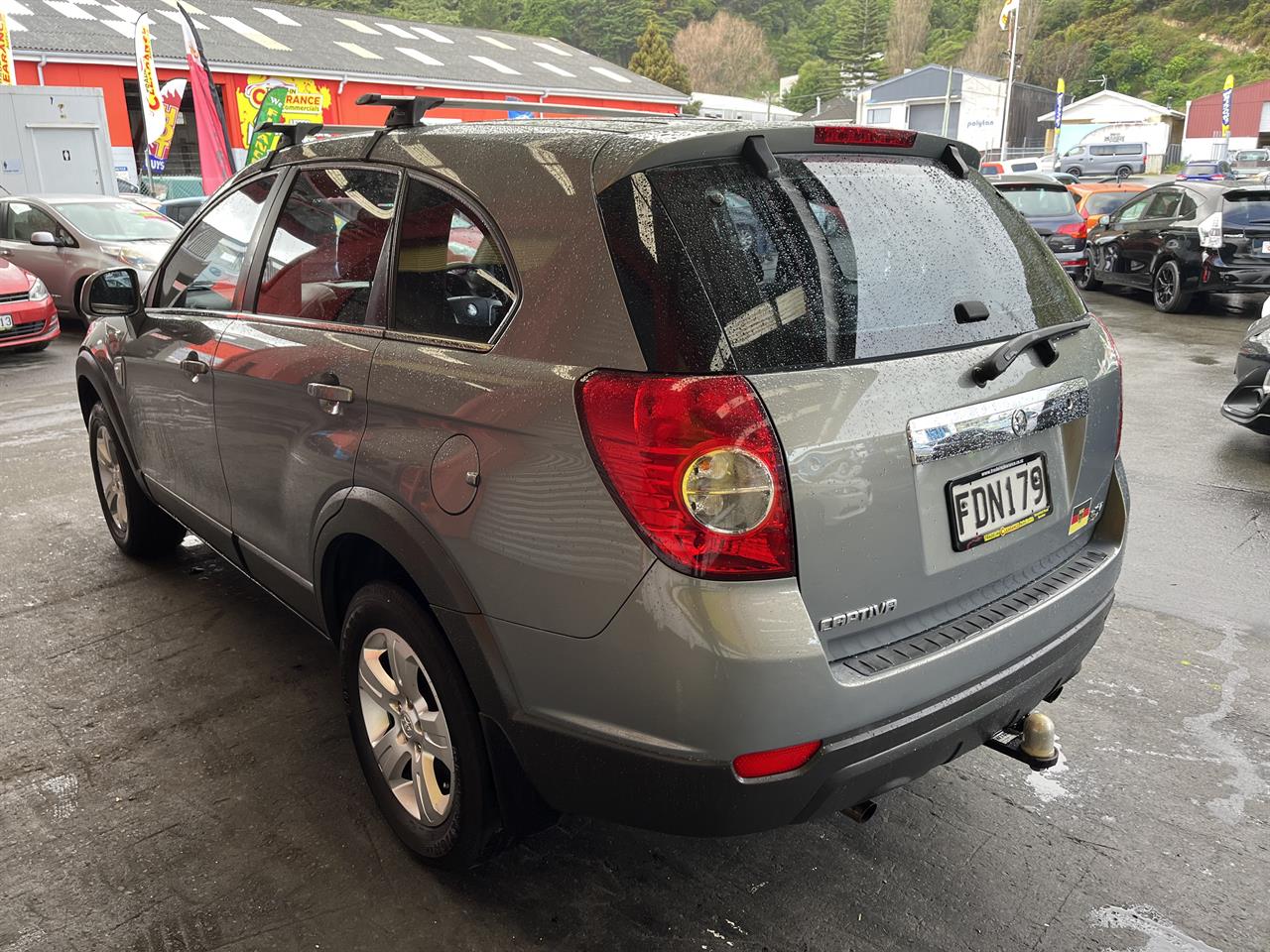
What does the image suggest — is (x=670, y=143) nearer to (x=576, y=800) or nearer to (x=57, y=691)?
(x=576, y=800)

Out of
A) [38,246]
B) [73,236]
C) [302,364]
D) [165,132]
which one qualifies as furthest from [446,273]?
[165,132]

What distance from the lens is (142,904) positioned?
2.49 metres

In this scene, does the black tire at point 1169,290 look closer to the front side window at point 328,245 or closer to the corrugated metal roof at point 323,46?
the front side window at point 328,245

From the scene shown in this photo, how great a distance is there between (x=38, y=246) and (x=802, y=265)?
13.1 meters

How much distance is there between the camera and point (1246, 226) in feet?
37.8

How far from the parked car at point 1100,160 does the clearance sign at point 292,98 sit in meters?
30.9

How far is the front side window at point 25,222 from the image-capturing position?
12578 millimetres

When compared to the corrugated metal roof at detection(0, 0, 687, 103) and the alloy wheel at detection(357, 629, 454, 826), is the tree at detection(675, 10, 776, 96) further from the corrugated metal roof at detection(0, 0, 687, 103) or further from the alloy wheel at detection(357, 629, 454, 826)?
the alloy wheel at detection(357, 629, 454, 826)

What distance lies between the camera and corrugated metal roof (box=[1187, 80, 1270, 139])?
65.8 m

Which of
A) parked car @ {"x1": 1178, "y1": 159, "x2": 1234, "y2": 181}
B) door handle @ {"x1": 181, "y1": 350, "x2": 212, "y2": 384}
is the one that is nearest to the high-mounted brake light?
door handle @ {"x1": 181, "y1": 350, "x2": 212, "y2": 384}

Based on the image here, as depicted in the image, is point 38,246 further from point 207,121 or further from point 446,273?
point 446,273

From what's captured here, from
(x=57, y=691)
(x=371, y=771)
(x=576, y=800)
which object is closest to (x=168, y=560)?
(x=57, y=691)

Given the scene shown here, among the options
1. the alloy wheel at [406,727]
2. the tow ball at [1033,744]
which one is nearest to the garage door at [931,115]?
the tow ball at [1033,744]

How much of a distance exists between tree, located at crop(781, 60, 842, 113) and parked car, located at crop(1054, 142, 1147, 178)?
161ft
